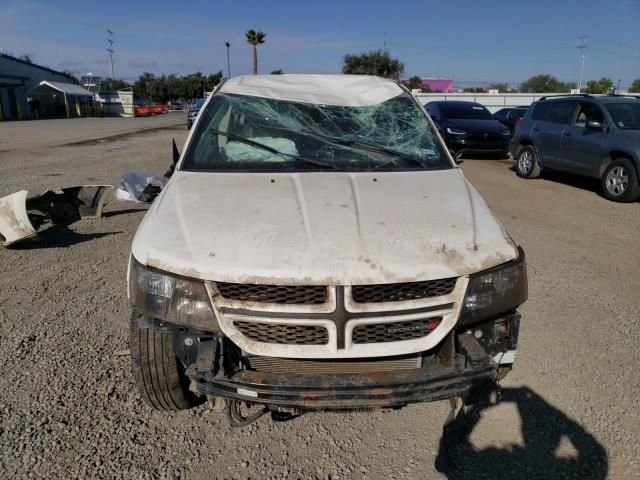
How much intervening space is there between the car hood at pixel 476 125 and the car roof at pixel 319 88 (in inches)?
399

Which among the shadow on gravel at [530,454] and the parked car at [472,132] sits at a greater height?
the parked car at [472,132]

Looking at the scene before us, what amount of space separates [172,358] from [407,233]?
4.41ft

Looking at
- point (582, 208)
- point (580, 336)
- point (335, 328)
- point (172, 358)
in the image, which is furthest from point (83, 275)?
point (582, 208)

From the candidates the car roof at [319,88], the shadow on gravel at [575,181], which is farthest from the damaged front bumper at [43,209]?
the shadow on gravel at [575,181]

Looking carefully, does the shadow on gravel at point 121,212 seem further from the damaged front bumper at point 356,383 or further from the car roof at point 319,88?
the damaged front bumper at point 356,383

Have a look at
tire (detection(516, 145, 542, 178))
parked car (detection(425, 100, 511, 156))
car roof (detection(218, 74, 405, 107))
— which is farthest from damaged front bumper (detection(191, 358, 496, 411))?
parked car (detection(425, 100, 511, 156))

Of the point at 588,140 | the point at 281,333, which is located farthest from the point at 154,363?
the point at 588,140

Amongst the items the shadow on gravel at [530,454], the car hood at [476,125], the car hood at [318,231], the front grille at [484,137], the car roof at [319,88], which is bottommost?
the shadow on gravel at [530,454]

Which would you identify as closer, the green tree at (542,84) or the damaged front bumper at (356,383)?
the damaged front bumper at (356,383)

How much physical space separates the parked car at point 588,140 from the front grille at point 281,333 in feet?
27.2

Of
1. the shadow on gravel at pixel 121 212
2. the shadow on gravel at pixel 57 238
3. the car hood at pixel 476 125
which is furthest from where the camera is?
the car hood at pixel 476 125

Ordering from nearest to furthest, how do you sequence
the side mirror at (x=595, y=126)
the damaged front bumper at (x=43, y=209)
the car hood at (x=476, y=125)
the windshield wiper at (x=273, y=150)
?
the windshield wiper at (x=273, y=150), the damaged front bumper at (x=43, y=209), the side mirror at (x=595, y=126), the car hood at (x=476, y=125)

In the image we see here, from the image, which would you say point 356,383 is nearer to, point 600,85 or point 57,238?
point 57,238

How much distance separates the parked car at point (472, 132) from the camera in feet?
44.8
